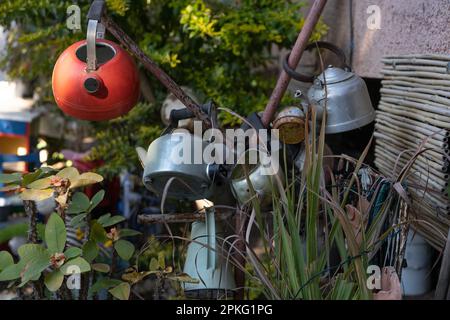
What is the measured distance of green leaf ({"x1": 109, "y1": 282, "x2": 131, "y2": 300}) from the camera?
2.07 m

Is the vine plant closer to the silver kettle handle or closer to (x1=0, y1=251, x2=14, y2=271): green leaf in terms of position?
(x1=0, y1=251, x2=14, y2=271): green leaf

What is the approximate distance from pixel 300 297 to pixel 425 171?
90 cm

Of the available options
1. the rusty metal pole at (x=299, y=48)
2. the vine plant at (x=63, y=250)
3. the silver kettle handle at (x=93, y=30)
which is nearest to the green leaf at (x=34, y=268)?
the vine plant at (x=63, y=250)

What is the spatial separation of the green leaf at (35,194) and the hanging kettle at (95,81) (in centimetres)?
33

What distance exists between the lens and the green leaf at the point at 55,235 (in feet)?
6.75

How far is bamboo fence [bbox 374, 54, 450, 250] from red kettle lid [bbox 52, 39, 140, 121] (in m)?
0.98

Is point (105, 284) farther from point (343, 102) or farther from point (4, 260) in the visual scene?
point (343, 102)

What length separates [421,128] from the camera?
2355mm

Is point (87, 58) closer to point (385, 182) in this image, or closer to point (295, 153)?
point (295, 153)

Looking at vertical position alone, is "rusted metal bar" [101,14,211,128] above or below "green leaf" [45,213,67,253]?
above

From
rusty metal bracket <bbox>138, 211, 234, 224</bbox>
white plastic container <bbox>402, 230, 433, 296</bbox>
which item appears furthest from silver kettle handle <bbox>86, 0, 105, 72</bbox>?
white plastic container <bbox>402, 230, 433, 296</bbox>

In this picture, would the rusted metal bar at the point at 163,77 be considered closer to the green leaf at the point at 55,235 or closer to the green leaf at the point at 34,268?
the green leaf at the point at 55,235

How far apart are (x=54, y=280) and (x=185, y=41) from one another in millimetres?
1827
